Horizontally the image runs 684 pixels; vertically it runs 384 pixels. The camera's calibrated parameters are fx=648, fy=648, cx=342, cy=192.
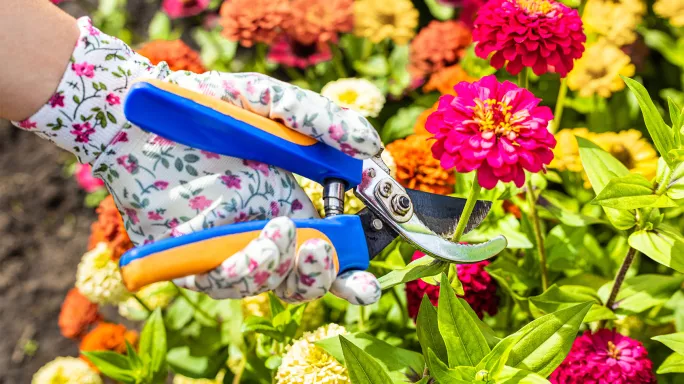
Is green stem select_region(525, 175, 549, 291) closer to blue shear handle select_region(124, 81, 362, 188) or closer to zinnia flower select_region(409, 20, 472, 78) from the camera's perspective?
blue shear handle select_region(124, 81, 362, 188)

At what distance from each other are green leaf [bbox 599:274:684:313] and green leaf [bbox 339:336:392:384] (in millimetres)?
488

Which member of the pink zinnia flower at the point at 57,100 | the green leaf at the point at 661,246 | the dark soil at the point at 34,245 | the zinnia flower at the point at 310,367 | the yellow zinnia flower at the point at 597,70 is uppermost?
the pink zinnia flower at the point at 57,100

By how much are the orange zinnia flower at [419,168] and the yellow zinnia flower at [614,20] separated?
24.5 inches

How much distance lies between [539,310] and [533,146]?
0.37 m

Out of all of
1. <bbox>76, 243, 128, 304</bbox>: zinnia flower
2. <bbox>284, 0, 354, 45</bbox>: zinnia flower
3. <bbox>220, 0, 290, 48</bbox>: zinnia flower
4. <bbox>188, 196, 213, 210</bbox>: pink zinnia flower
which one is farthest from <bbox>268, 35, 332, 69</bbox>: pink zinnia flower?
<bbox>188, 196, 213, 210</bbox>: pink zinnia flower

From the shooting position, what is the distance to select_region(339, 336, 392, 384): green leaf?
34.8 inches

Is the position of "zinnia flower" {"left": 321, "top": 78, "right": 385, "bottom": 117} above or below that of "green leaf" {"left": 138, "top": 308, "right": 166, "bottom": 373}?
above

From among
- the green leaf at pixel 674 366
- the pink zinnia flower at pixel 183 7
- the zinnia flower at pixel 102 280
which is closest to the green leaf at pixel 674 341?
the green leaf at pixel 674 366

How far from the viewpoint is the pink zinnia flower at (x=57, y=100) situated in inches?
32.6

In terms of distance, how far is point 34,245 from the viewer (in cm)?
220

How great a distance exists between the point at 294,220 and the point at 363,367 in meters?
0.24

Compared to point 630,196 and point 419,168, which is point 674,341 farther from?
point 419,168

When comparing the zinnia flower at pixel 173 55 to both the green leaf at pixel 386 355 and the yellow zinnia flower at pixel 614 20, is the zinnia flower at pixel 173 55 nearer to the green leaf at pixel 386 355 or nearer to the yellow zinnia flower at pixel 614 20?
the green leaf at pixel 386 355

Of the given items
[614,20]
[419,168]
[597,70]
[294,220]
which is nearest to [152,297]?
[419,168]
